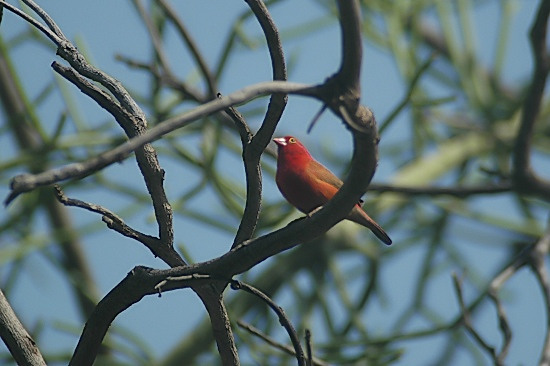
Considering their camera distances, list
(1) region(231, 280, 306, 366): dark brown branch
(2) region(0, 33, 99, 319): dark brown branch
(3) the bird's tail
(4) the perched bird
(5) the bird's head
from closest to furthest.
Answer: (1) region(231, 280, 306, 366): dark brown branch < (3) the bird's tail < (4) the perched bird < (5) the bird's head < (2) region(0, 33, 99, 319): dark brown branch

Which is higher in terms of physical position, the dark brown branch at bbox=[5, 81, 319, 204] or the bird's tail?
the bird's tail

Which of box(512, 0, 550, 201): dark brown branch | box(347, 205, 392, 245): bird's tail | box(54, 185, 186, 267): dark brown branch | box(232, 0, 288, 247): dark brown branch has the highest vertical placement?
box(512, 0, 550, 201): dark brown branch

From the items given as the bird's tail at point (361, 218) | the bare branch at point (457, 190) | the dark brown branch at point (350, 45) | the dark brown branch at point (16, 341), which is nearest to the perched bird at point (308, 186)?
the bird's tail at point (361, 218)

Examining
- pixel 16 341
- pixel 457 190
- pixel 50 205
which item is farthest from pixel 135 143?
pixel 50 205

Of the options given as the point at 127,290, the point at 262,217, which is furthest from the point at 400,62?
the point at 127,290

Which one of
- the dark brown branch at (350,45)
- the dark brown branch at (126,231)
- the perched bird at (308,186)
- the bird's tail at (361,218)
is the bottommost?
the dark brown branch at (350,45)

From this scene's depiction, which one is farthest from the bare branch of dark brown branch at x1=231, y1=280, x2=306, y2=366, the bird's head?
dark brown branch at x1=231, y1=280, x2=306, y2=366

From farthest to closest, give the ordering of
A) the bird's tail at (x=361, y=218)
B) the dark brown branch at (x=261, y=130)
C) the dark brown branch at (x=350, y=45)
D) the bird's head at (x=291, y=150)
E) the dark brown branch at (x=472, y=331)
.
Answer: the bird's head at (x=291, y=150) → the bird's tail at (x=361, y=218) → the dark brown branch at (x=472, y=331) → the dark brown branch at (x=261, y=130) → the dark brown branch at (x=350, y=45)

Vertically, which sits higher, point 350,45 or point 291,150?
point 291,150

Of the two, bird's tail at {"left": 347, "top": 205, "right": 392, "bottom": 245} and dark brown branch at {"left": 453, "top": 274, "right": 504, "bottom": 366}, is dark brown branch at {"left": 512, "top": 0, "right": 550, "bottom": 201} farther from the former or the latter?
dark brown branch at {"left": 453, "top": 274, "right": 504, "bottom": 366}

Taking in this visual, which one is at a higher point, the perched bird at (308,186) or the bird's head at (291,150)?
the bird's head at (291,150)

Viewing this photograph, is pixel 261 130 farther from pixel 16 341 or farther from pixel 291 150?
pixel 291 150

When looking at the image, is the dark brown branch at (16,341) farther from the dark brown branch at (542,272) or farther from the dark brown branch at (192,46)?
the dark brown branch at (192,46)

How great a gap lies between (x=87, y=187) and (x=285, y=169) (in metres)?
1.84
